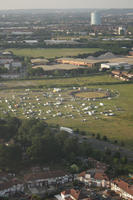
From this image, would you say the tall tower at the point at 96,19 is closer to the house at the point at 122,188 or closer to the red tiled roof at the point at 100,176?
the red tiled roof at the point at 100,176

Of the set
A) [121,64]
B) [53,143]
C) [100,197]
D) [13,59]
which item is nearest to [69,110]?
[53,143]

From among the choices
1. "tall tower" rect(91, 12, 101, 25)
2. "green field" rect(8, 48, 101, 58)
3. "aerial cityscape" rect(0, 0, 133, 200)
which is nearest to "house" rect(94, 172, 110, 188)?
"aerial cityscape" rect(0, 0, 133, 200)

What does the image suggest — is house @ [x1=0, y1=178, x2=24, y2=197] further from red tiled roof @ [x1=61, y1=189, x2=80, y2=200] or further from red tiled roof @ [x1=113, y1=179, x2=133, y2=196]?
red tiled roof @ [x1=113, y1=179, x2=133, y2=196]

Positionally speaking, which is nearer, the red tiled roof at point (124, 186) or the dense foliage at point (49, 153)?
the red tiled roof at point (124, 186)

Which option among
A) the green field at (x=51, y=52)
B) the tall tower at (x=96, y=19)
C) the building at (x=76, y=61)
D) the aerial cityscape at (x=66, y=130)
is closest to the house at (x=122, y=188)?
the aerial cityscape at (x=66, y=130)

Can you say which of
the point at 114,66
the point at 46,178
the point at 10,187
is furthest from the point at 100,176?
the point at 114,66
